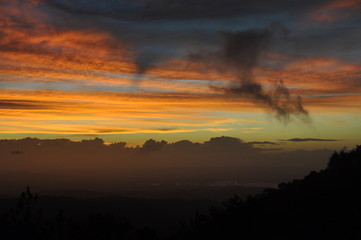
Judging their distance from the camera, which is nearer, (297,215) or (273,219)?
(297,215)

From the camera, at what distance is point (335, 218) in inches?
1981

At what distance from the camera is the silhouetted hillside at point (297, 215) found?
46938 millimetres

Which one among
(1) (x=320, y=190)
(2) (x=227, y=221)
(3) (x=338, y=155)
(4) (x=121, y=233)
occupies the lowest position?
(4) (x=121, y=233)

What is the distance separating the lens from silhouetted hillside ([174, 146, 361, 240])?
46.9m

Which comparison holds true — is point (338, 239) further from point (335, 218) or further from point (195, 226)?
point (195, 226)

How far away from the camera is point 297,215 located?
53219 millimetres

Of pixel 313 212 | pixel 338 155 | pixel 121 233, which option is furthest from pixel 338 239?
pixel 338 155

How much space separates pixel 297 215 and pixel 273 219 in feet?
10.8

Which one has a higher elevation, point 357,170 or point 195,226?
point 357,170

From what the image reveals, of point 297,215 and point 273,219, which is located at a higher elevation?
point 297,215

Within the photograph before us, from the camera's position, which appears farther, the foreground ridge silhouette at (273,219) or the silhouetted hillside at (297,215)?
the foreground ridge silhouette at (273,219)

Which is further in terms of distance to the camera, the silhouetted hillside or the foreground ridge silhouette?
the foreground ridge silhouette

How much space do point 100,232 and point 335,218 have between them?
1741 inches

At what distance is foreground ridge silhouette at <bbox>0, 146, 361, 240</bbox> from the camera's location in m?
47.9
